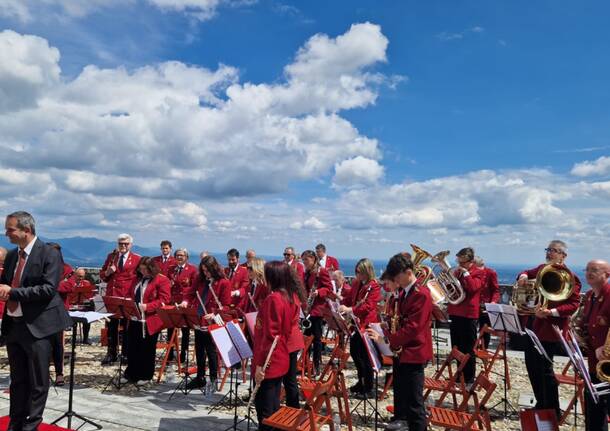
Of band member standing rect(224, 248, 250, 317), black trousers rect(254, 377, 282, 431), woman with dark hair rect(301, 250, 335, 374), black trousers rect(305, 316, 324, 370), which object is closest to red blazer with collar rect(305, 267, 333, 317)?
woman with dark hair rect(301, 250, 335, 374)

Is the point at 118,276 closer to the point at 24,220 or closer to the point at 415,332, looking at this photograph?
the point at 24,220

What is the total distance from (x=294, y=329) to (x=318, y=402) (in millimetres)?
791

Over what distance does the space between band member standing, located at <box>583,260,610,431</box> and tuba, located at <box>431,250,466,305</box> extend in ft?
8.51

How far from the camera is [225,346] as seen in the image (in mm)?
5410

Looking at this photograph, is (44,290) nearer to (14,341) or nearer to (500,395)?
(14,341)

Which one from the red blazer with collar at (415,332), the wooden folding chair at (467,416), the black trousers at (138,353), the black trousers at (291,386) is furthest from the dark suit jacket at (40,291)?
the wooden folding chair at (467,416)

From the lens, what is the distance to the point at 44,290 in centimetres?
466

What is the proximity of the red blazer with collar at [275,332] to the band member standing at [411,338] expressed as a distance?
86 centimetres

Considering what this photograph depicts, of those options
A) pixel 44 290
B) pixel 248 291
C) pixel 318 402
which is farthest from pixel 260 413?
pixel 248 291

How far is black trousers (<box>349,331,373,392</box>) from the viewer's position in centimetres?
→ 739

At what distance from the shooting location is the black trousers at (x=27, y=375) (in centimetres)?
476

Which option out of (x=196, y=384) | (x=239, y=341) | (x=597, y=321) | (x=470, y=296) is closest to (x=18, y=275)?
(x=239, y=341)

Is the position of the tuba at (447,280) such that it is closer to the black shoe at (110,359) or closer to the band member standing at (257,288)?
the band member standing at (257,288)

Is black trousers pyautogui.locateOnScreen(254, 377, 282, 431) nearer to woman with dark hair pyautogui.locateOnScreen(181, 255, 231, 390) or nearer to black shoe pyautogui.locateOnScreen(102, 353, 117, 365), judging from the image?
woman with dark hair pyautogui.locateOnScreen(181, 255, 231, 390)
